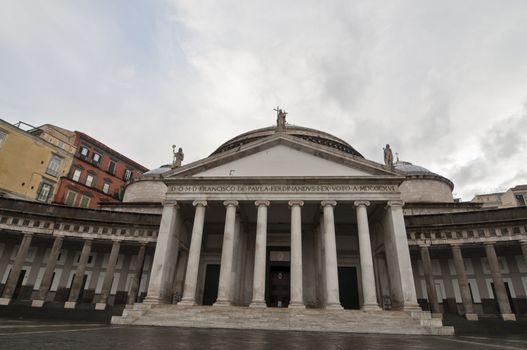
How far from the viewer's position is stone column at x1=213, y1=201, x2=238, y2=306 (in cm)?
1797

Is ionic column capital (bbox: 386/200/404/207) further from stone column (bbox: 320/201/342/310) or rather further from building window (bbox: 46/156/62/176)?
building window (bbox: 46/156/62/176)

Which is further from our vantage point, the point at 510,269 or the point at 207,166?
the point at 510,269

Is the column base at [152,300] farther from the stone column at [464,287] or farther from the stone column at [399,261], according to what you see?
the stone column at [464,287]

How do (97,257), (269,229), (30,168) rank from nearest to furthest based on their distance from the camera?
(269,229), (97,257), (30,168)

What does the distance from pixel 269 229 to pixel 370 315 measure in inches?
453

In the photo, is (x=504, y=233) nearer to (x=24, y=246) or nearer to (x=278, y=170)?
(x=278, y=170)

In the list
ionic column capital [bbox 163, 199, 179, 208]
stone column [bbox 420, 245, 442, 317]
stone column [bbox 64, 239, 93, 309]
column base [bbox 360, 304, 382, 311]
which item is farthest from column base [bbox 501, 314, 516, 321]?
stone column [bbox 64, 239, 93, 309]

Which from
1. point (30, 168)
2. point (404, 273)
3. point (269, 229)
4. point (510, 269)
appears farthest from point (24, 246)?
point (510, 269)

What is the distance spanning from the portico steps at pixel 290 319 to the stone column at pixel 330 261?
3.83 ft

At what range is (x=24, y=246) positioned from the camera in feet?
A: 77.7

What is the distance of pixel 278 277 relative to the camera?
2475 cm

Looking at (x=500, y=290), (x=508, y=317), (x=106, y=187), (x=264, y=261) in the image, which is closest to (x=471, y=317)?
(x=508, y=317)

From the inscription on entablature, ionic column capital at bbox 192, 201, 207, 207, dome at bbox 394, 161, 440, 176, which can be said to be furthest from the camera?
dome at bbox 394, 161, 440, 176

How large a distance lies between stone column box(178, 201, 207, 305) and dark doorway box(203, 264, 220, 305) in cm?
530
